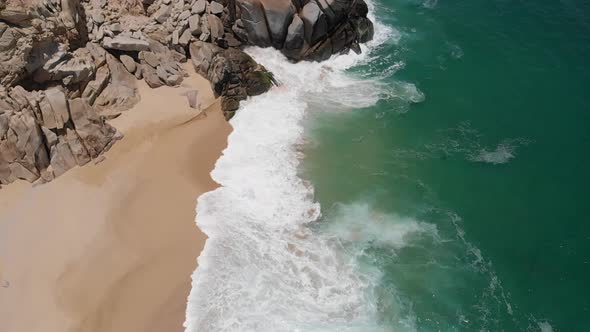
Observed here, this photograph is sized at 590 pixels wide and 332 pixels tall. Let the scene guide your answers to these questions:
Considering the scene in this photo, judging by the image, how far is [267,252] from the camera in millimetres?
20766

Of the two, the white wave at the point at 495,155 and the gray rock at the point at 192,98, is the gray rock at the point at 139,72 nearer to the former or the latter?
the gray rock at the point at 192,98

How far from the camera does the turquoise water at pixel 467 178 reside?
20641 millimetres

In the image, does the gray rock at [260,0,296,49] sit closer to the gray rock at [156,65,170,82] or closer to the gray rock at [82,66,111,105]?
the gray rock at [156,65,170,82]

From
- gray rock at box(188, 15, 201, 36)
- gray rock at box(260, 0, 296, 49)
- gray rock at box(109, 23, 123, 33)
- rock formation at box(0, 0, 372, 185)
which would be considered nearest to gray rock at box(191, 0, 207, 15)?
rock formation at box(0, 0, 372, 185)

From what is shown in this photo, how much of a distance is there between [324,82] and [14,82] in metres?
16.7

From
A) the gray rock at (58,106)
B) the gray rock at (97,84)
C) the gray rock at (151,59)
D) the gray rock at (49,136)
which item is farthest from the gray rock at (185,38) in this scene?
the gray rock at (49,136)

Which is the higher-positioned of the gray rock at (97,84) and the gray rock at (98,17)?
the gray rock at (98,17)

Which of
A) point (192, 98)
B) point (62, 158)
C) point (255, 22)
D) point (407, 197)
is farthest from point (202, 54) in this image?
point (407, 197)

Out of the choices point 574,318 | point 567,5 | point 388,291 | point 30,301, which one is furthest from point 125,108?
point 567,5

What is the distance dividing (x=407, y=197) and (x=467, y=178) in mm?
3665

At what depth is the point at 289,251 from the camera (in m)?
21.0

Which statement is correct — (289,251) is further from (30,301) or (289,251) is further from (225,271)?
(30,301)

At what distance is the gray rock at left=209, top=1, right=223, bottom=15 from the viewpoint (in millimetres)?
30352

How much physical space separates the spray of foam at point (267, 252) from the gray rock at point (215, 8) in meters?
6.82
